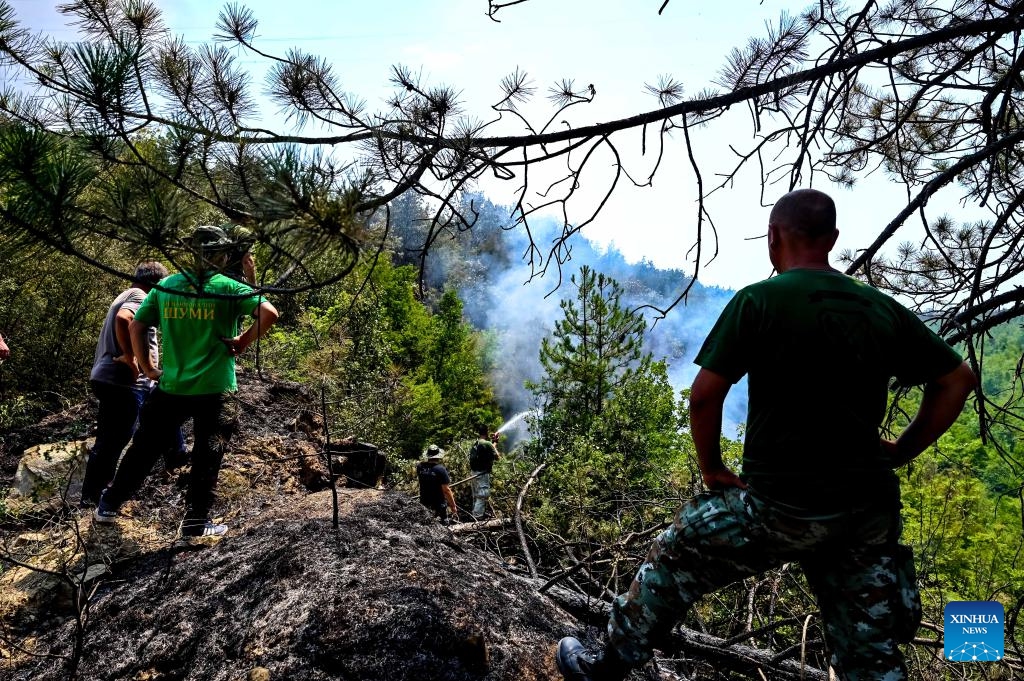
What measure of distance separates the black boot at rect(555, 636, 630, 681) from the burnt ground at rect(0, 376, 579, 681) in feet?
0.72

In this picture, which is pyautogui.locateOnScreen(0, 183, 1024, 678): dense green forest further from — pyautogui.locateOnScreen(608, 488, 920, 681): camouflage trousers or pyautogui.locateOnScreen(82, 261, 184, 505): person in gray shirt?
pyautogui.locateOnScreen(608, 488, 920, 681): camouflage trousers

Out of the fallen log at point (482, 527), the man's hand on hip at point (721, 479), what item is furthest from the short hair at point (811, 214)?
the fallen log at point (482, 527)

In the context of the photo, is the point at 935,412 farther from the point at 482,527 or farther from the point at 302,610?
the point at 482,527

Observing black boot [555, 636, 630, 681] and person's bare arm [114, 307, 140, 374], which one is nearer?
black boot [555, 636, 630, 681]

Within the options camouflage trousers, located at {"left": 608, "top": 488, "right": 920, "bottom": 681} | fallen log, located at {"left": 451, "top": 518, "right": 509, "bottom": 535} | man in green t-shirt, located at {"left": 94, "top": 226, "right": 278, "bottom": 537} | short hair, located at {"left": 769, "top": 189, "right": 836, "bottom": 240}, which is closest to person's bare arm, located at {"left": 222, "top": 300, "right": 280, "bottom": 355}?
man in green t-shirt, located at {"left": 94, "top": 226, "right": 278, "bottom": 537}

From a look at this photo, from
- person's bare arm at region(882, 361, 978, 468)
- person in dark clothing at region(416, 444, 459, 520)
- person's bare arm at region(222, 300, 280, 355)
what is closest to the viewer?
person's bare arm at region(882, 361, 978, 468)

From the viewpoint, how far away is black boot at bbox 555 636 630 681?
193 centimetres

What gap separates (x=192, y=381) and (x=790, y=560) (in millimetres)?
2958

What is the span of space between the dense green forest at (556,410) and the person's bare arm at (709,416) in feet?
1.51

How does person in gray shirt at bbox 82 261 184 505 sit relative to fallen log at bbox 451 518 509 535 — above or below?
above

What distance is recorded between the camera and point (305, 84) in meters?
2.26

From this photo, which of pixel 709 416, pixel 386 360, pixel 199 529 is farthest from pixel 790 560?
pixel 386 360

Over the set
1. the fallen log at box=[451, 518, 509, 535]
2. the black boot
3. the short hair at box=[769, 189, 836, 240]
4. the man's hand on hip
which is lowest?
the black boot

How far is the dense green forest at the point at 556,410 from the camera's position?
13.2ft
